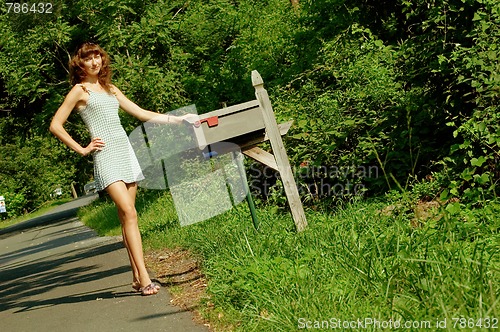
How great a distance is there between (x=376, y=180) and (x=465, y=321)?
5969 mm

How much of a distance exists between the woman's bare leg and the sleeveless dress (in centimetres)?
7

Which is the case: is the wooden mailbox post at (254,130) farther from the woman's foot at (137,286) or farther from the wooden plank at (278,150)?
the woman's foot at (137,286)

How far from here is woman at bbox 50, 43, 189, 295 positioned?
6875 mm

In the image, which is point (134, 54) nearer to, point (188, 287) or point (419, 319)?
point (188, 287)

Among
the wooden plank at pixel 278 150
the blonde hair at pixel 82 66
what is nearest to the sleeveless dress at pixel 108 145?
the blonde hair at pixel 82 66

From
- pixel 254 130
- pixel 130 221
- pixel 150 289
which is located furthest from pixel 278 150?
pixel 150 289

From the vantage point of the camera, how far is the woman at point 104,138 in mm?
6875

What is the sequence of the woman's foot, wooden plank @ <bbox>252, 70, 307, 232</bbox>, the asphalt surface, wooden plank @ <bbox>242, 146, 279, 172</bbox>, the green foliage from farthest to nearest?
the green foliage < wooden plank @ <bbox>242, 146, 279, 172</bbox> < wooden plank @ <bbox>252, 70, 307, 232</bbox> < the woman's foot < the asphalt surface

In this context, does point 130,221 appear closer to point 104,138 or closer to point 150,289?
point 150,289

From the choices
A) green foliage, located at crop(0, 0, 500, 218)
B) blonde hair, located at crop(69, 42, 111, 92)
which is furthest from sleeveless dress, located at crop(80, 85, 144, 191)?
green foliage, located at crop(0, 0, 500, 218)

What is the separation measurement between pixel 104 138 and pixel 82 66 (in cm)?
65

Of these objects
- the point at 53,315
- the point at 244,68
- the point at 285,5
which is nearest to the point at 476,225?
the point at 53,315

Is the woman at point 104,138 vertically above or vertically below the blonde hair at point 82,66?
below

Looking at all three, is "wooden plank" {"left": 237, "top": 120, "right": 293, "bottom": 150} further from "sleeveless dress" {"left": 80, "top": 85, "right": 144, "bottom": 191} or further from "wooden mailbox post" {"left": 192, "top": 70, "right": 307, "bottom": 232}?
"sleeveless dress" {"left": 80, "top": 85, "right": 144, "bottom": 191}
